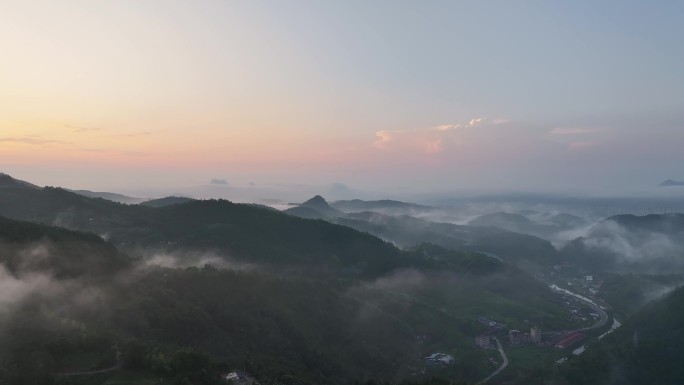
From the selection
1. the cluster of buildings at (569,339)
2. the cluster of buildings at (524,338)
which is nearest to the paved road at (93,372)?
the cluster of buildings at (524,338)

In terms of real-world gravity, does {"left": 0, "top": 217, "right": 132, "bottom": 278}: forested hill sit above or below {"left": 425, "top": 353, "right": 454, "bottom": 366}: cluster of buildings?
above

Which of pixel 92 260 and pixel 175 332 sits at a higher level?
pixel 92 260

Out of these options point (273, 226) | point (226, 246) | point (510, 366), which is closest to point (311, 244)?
point (273, 226)

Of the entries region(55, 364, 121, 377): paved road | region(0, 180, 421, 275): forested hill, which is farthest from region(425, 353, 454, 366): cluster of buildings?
region(55, 364, 121, 377): paved road

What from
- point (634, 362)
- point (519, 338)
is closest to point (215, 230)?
point (519, 338)

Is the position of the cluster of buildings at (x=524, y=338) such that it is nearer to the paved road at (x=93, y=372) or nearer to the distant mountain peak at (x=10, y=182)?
the paved road at (x=93, y=372)

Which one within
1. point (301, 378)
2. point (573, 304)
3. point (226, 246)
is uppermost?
point (226, 246)

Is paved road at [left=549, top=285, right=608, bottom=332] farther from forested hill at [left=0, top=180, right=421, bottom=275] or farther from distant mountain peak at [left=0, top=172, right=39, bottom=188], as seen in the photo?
distant mountain peak at [left=0, top=172, right=39, bottom=188]

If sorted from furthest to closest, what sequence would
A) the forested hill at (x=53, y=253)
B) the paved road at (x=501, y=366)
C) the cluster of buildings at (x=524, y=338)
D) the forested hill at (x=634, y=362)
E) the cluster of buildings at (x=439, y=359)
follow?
the cluster of buildings at (x=524, y=338), the cluster of buildings at (x=439, y=359), the paved road at (x=501, y=366), the forested hill at (x=634, y=362), the forested hill at (x=53, y=253)

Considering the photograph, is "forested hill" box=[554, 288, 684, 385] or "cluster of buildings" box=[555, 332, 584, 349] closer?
"forested hill" box=[554, 288, 684, 385]

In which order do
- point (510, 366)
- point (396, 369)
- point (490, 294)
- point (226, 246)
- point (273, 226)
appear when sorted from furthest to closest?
1. point (273, 226)
2. point (490, 294)
3. point (226, 246)
4. point (510, 366)
5. point (396, 369)

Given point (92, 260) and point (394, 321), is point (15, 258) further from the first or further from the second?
point (394, 321)
